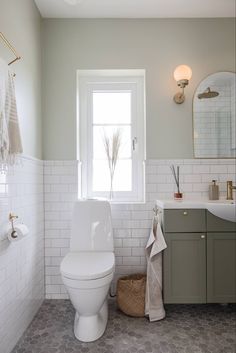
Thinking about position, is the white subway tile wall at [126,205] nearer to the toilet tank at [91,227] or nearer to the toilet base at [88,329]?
the toilet tank at [91,227]

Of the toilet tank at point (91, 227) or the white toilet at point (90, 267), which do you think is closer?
the white toilet at point (90, 267)

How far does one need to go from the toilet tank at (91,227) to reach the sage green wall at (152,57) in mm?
512

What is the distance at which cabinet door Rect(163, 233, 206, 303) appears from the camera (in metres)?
1.89

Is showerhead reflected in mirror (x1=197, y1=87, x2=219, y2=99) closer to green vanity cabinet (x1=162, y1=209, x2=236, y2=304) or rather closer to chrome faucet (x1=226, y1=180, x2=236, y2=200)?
chrome faucet (x1=226, y1=180, x2=236, y2=200)

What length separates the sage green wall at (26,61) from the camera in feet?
5.31

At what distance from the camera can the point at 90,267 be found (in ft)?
5.40

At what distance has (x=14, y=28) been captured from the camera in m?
1.70

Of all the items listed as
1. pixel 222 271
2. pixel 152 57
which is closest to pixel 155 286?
pixel 222 271

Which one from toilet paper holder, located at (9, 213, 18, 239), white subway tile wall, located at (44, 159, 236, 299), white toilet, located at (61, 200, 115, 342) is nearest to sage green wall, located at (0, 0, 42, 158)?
white subway tile wall, located at (44, 159, 236, 299)

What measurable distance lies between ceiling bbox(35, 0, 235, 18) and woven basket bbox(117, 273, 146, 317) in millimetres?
2241

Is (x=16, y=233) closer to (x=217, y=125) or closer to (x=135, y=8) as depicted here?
(x=217, y=125)

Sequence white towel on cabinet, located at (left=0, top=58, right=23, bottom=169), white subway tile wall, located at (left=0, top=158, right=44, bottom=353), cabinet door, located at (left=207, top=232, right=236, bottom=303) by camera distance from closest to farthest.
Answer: white towel on cabinet, located at (left=0, top=58, right=23, bottom=169)
white subway tile wall, located at (left=0, top=158, right=44, bottom=353)
cabinet door, located at (left=207, top=232, right=236, bottom=303)

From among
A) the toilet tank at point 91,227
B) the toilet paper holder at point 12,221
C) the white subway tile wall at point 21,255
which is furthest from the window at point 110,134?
the toilet paper holder at point 12,221

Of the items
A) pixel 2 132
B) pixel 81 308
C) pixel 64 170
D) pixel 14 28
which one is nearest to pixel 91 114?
pixel 64 170
